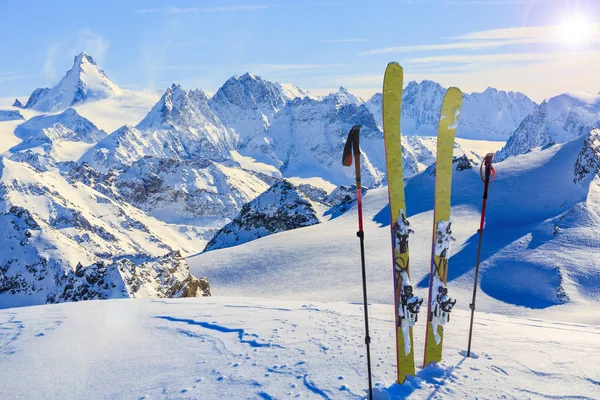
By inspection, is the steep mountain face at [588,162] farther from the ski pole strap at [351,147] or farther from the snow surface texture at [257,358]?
the ski pole strap at [351,147]

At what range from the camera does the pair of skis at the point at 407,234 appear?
27.2 ft

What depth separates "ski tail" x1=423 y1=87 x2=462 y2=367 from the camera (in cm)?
889

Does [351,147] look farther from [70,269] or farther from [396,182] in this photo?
[70,269]

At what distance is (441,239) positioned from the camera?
912cm

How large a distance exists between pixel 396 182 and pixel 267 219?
45.7 metres

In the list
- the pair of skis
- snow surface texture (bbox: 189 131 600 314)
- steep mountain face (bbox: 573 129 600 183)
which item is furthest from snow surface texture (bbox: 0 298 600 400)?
steep mountain face (bbox: 573 129 600 183)

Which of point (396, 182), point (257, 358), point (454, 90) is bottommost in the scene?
point (257, 358)

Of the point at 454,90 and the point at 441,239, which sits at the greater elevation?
the point at 454,90

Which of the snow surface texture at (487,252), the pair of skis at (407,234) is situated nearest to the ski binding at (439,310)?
the pair of skis at (407,234)

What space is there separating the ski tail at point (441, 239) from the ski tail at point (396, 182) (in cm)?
77

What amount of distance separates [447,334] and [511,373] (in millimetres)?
2803

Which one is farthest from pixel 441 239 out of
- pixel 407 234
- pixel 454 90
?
pixel 454 90

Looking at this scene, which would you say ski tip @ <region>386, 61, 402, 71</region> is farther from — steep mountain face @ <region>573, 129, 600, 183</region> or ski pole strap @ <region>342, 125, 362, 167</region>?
steep mountain face @ <region>573, 129, 600, 183</region>

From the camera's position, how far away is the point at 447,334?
36.3 feet
